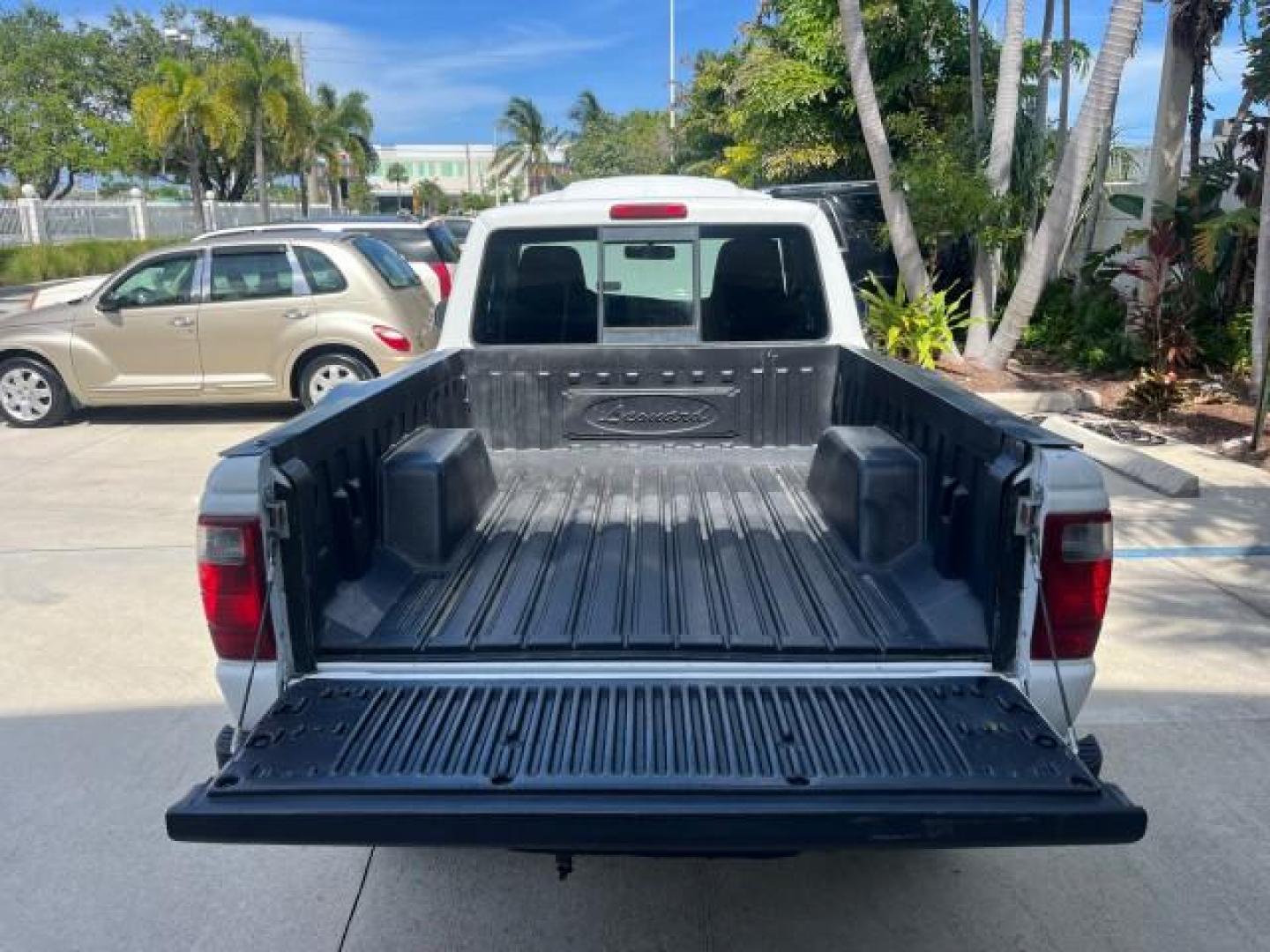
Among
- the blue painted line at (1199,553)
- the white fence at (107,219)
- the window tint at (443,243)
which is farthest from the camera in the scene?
the white fence at (107,219)

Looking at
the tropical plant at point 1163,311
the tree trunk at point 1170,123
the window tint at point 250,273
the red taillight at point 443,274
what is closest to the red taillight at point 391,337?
the window tint at point 250,273

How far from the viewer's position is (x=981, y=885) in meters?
3.20

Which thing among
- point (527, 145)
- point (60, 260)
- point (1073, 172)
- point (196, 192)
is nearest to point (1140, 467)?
point (1073, 172)

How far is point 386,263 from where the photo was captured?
997cm

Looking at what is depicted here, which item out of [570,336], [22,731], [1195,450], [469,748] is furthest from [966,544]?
[1195,450]

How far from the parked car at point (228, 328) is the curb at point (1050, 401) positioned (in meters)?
5.64

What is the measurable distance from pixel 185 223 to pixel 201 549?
40.6 m

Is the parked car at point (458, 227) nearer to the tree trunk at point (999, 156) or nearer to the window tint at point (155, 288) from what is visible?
the window tint at point (155, 288)

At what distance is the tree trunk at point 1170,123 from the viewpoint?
1097cm

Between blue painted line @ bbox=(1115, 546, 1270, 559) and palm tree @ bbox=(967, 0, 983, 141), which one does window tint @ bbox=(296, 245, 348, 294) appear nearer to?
blue painted line @ bbox=(1115, 546, 1270, 559)

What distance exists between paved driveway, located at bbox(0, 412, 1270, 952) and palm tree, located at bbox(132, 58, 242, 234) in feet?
101

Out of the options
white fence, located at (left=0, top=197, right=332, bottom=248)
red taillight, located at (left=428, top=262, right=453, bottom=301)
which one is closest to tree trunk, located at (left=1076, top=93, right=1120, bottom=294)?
red taillight, located at (left=428, top=262, right=453, bottom=301)

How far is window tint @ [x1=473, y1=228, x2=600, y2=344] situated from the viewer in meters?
4.73

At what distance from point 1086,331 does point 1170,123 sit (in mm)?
2294
